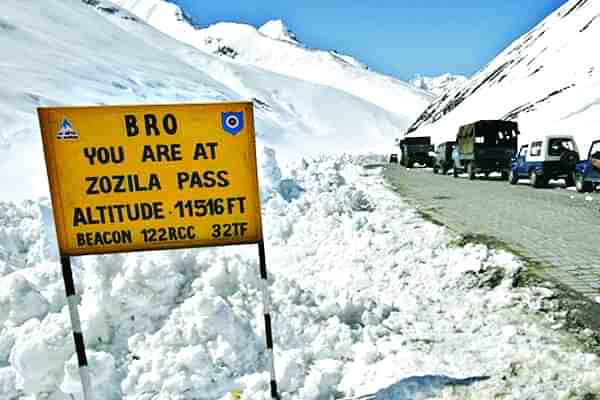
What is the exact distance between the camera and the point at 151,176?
338cm

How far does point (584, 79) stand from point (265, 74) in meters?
78.1

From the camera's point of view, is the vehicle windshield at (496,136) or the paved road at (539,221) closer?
the paved road at (539,221)

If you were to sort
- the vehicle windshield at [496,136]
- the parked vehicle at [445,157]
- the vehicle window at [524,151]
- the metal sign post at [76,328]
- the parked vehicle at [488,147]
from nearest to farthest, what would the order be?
the metal sign post at [76,328], the vehicle window at [524,151], the parked vehicle at [488,147], the vehicle windshield at [496,136], the parked vehicle at [445,157]

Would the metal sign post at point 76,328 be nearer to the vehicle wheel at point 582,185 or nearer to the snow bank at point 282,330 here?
the snow bank at point 282,330

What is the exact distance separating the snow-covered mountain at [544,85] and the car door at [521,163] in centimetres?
1222

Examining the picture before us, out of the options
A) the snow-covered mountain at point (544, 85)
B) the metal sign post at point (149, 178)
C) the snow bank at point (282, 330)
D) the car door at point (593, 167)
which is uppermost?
the snow-covered mountain at point (544, 85)

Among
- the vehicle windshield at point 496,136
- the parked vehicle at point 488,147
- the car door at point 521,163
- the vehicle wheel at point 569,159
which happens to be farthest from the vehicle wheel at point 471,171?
the vehicle wheel at point 569,159

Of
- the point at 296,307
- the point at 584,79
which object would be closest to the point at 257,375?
the point at 296,307

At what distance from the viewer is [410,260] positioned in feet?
22.6

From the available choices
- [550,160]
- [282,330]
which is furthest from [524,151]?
[282,330]

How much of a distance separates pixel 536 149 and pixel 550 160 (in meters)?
0.86

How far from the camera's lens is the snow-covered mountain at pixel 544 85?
42.0 m

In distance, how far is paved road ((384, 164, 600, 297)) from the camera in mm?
6305

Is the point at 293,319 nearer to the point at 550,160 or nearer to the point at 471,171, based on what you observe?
the point at 550,160
